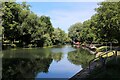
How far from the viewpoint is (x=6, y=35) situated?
77.2 m

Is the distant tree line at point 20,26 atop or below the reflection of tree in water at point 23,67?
atop

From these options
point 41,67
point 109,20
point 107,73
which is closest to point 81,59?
point 109,20

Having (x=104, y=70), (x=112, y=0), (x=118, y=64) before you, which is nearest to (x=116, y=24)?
(x=112, y=0)

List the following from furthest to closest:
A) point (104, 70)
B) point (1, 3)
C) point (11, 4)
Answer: point (11, 4), point (1, 3), point (104, 70)

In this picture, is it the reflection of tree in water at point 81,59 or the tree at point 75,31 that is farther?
the tree at point 75,31

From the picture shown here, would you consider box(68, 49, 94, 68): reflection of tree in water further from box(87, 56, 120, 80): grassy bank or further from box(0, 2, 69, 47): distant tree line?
box(0, 2, 69, 47): distant tree line

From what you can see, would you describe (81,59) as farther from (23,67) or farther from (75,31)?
(75,31)

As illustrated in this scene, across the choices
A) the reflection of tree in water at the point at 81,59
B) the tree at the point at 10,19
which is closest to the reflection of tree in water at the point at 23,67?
the reflection of tree in water at the point at 81,59

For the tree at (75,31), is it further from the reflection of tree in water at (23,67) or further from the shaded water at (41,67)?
the reflection of tree in water at (23,67)

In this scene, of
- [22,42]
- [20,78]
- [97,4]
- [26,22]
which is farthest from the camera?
[22,42]

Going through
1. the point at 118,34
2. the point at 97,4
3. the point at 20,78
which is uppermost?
the point at 97,4

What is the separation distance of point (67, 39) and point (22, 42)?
8034 cm

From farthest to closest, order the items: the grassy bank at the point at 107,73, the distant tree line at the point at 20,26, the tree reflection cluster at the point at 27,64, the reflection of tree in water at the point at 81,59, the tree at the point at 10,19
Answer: the distant tree line at the point at 20,26 < the tree at the point at 10,19 < the reflection of tree in water at the point at 81,59 < the tree reflection cluster at the point at 27,64 < the grassy bank at the point at 107,73

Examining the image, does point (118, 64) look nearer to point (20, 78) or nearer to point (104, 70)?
point (104, 70)
